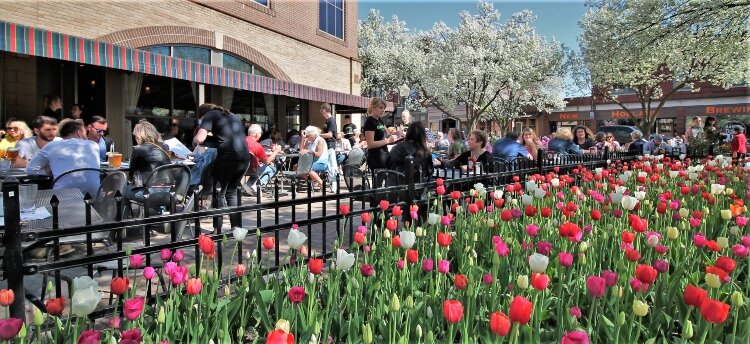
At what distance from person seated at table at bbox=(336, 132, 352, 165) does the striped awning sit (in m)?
2.27

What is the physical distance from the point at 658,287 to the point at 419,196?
273 centimetres

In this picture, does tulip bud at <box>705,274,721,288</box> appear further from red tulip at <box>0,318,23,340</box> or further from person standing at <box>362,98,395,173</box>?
person standing at <box>362,98,395,173</box>

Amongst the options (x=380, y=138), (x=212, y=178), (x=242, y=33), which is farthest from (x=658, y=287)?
(x=242, y=33)

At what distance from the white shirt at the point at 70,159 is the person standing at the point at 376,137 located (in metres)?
2.75

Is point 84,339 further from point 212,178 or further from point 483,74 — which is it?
point 483,74

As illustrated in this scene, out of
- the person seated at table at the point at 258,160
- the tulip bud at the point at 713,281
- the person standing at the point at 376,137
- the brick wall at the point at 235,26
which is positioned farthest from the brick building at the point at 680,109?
the tulip bud at the point at 713,281

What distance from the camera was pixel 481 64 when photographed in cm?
3328

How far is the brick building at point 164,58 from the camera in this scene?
944 centimetres

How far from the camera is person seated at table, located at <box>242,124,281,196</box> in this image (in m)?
8.27

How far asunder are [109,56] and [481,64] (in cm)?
2713

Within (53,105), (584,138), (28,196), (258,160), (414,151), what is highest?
(53,105)

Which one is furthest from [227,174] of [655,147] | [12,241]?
[655,147]

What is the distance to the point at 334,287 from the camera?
212 centimetres

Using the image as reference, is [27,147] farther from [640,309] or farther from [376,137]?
[640,309]
